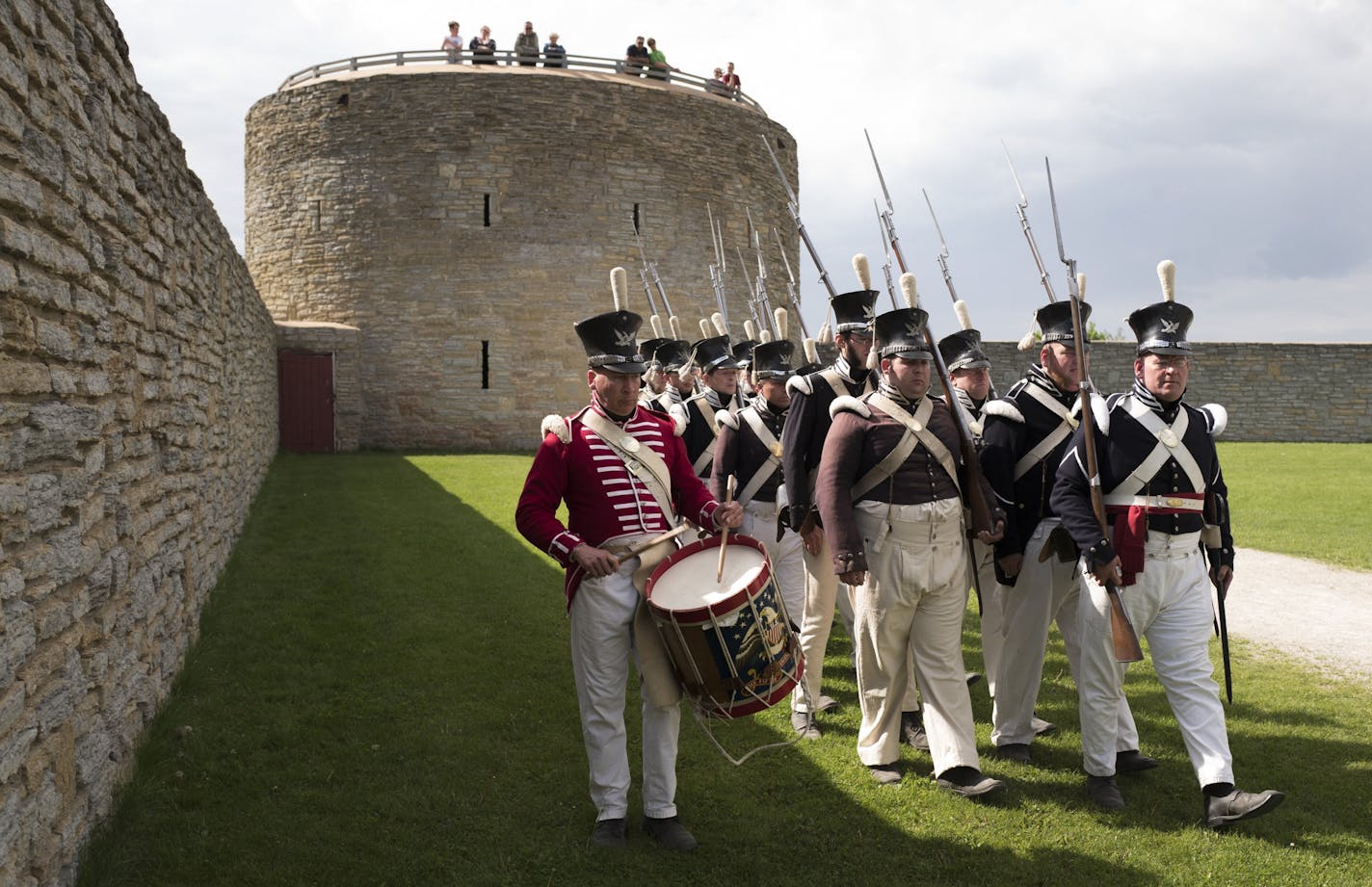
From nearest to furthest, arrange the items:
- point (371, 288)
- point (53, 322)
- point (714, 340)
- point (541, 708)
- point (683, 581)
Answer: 1. point (53, 322)
2. point (683, 581)
3. point (541, 708)
4. point (714, 340)
5. point (371, 288)

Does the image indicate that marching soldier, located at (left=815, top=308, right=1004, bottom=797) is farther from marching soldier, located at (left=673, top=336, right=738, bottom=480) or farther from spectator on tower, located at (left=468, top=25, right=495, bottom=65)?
spectator on tower, located at (left=468, top=25, right=495, bottom=65)

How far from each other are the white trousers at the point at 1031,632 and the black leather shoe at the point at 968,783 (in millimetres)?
513

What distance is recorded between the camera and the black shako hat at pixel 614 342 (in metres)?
4.20

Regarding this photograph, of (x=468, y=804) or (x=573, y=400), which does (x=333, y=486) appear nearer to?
(x=573, y=400)

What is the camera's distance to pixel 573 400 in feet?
86.0

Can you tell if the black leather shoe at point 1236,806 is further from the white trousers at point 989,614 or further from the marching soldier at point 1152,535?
the white trousers at point 989,614

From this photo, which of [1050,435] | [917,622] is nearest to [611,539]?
[917,622]

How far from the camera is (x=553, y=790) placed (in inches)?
184

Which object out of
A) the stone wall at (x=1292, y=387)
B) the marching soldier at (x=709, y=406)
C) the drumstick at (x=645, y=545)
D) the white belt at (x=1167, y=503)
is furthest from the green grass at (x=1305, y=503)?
the drumstick at (x=645, y=545)

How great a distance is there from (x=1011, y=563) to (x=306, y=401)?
21486mm

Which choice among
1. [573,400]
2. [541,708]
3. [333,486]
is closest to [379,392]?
[573,400]

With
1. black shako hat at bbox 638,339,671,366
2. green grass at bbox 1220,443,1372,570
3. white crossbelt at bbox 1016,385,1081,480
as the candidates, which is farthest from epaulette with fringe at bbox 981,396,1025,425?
green grass at bbox 1220,443,1372,570

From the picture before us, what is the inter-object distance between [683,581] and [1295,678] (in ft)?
14.3

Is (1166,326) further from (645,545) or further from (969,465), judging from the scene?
(645,545)
